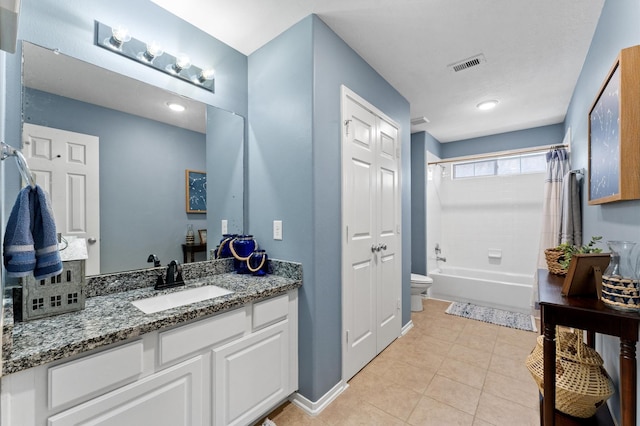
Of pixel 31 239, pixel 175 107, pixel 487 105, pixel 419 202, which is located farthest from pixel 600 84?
pixel 31 239

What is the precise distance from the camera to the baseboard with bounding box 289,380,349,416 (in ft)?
5.63

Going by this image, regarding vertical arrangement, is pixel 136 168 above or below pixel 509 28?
below

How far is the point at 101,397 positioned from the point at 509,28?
2.97m

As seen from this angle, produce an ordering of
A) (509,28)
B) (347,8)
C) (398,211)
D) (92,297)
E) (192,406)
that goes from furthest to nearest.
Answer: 1. (398,211)
2. (509,28)
3. (347,8)
4. (92,297)
5. (192,406)

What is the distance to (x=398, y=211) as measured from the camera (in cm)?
273

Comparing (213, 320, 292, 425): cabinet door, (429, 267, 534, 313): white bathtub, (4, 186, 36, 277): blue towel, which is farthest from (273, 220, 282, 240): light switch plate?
(429, 267, 534, 313): white bathtub

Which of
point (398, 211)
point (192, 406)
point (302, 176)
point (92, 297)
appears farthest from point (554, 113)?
point (92, 297)

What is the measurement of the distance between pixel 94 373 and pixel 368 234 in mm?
1794

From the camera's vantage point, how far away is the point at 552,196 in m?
3.13

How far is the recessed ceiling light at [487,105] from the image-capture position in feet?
9.95

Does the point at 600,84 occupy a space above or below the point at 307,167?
above

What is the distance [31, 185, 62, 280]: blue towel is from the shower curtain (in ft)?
13.0

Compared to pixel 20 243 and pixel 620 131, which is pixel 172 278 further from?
pixel 620 131

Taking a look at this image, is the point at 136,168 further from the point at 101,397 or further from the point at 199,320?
the point at 101,397
